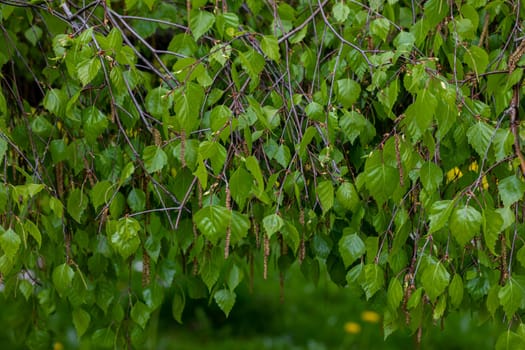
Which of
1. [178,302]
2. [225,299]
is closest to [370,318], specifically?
[178,302]

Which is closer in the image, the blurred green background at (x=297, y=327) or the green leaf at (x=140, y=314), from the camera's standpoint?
the green leaf at (x=140, y=314)

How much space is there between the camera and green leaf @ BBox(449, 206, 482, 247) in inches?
52.1

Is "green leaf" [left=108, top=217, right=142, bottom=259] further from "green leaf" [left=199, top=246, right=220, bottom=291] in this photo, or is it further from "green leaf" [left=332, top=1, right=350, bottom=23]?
"green leaf" [left=332, top=1, right=350, bottom=23]

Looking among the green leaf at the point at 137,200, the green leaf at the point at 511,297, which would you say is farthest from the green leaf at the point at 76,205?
the green leaf at the point at 511,297

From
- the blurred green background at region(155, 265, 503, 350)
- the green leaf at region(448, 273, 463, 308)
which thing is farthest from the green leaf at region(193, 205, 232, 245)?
the blurred green background at region(155, 265, 503, 350)

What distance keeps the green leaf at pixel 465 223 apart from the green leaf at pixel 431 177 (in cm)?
18

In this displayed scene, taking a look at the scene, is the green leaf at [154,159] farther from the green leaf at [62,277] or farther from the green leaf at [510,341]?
the green leaf at [510,341]

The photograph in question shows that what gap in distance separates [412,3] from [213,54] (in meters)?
0.57

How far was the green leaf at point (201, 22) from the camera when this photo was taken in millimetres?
1603

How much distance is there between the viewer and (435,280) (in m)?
1.46

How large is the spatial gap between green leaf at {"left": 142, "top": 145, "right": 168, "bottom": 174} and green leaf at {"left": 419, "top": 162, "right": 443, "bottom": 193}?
0.48m

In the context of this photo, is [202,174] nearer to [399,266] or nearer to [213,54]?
[213,54]

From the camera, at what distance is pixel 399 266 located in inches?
66.1

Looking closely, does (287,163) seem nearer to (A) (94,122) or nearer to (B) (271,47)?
(B) (271,47)
